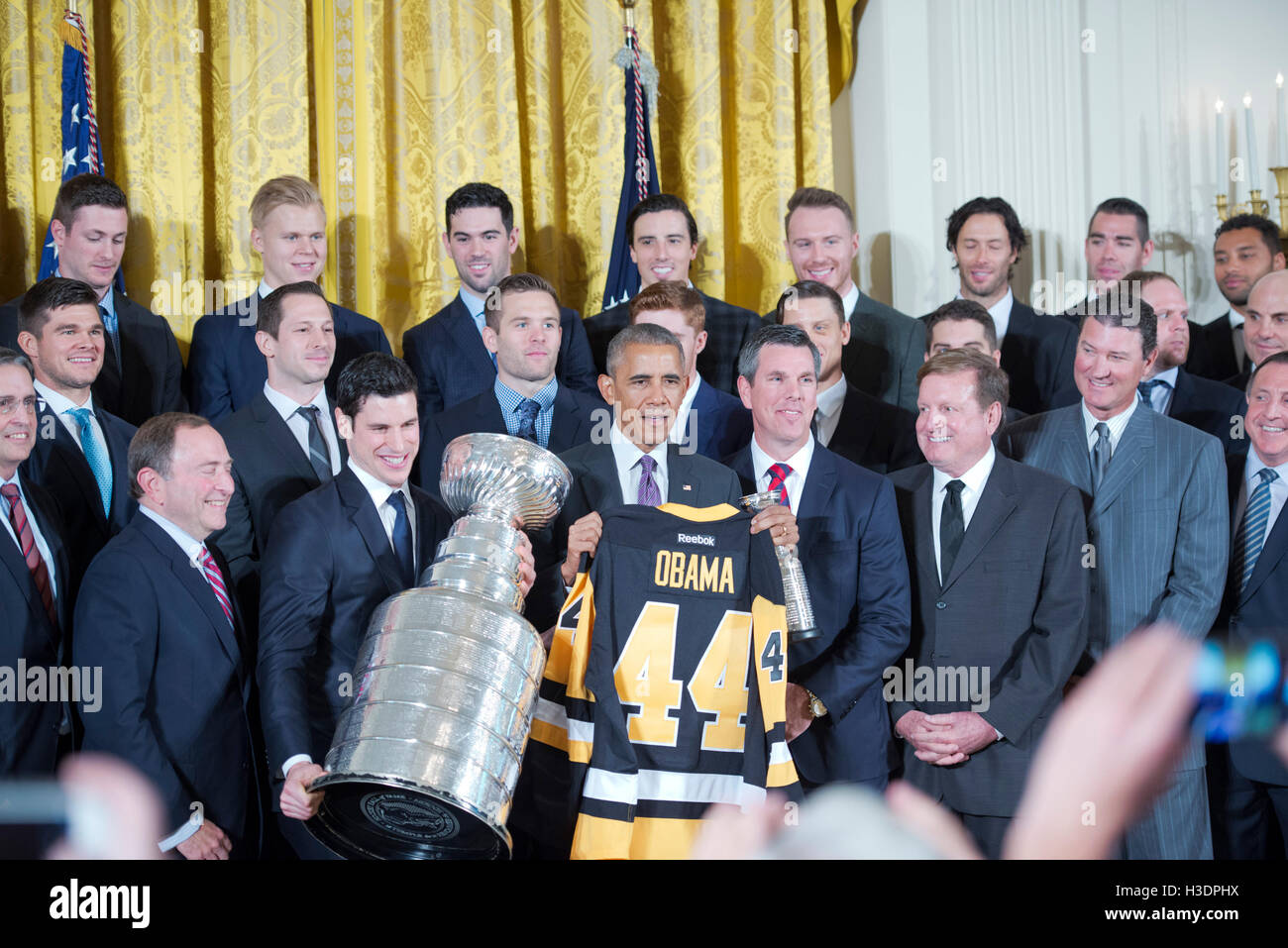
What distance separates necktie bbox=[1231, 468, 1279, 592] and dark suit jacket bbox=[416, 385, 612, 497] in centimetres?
214

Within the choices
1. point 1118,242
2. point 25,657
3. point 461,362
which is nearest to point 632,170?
point 461,362

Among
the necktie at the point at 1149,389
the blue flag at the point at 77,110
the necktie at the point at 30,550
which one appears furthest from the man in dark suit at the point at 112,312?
the necktie at the point at 1149,389

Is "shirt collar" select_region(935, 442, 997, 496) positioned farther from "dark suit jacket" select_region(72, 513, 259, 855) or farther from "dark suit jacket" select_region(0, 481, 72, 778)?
"dark suit jacket" select_region(0, 481, 72, 778)

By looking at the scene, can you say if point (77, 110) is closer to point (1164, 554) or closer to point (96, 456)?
point (96, 456)

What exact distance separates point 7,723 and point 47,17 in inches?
138

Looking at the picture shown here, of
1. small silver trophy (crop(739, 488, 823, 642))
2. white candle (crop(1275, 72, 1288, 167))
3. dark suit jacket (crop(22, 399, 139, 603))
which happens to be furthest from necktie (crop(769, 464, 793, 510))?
white candle (crop(1275, 72, 1288, 167))

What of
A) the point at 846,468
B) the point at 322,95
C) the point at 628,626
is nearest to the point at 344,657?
the point at 628,626

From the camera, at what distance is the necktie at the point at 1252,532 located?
4570 millimetres

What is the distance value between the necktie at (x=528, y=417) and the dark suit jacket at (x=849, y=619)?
101cm

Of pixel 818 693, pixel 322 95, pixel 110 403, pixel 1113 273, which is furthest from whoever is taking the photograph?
pixel 322 95

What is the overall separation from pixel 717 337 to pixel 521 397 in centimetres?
108

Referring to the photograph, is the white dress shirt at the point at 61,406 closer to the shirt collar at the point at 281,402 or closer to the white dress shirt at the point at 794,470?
the shirt collar at the point at 281,402

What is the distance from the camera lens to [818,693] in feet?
13.6
